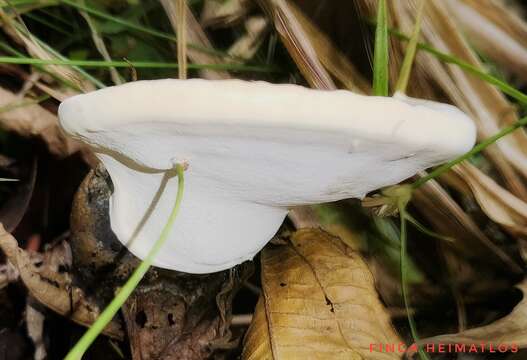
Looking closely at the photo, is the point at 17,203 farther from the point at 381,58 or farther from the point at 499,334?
the point at 499,334

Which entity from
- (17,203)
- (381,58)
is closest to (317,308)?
(381,58)

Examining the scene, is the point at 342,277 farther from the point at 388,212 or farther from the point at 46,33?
the point at 46,33

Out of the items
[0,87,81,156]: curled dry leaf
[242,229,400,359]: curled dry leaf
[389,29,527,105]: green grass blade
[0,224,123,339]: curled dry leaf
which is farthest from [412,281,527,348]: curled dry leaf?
[0,87,81,156]: curled dry leaf

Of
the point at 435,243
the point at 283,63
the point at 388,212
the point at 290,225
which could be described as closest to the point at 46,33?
the point at 283,63

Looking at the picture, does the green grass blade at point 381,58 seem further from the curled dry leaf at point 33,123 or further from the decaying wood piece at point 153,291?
the curled dry leaf at point 33,123

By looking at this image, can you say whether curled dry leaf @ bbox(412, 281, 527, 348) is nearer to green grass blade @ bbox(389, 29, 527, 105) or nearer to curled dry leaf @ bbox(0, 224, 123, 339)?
green grass blade @ bbox(389, 29, 527, 105)
